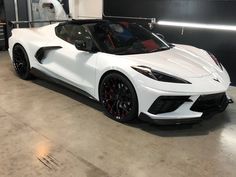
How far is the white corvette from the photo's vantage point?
2.59 m

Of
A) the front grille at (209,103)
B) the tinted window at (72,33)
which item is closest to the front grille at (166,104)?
the front grille at (209,103)

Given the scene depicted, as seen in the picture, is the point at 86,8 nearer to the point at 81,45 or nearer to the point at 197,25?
the point at 197,25

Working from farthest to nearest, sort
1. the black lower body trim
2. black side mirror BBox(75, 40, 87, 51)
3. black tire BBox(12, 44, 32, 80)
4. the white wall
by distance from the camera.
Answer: the white wall
black tire BBox(12, 44, 32, 80)
the black lower body trim
black side mirror BBox(75, 40, 87, 51)

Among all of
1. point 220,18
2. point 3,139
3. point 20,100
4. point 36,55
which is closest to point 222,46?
point 220,18

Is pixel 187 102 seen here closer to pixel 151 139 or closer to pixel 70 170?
pixel 151 139

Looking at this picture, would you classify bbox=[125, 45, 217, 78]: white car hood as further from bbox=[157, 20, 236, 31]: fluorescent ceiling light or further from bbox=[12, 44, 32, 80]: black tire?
bbox=[12, 44, 32, 80]: black tire

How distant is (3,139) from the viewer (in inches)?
100.0

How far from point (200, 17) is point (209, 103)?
258 centimetres

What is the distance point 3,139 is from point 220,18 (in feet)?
12.5

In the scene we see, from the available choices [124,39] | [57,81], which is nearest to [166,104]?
[124,39]

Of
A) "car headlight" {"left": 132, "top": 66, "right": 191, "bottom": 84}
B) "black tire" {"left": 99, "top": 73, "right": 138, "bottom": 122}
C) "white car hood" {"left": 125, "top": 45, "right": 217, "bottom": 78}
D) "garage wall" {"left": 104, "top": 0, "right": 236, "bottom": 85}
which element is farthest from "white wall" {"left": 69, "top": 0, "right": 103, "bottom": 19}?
"car headlight" {"left": 132, "top": 66, "right": 191, "bottom": 84}

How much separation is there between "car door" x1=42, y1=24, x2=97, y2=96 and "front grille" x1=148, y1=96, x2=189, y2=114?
838mm

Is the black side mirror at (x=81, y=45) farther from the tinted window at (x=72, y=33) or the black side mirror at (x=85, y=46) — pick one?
the tinted window at (x=72, y=33)

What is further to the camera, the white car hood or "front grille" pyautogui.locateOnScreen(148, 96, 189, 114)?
the white car hood
